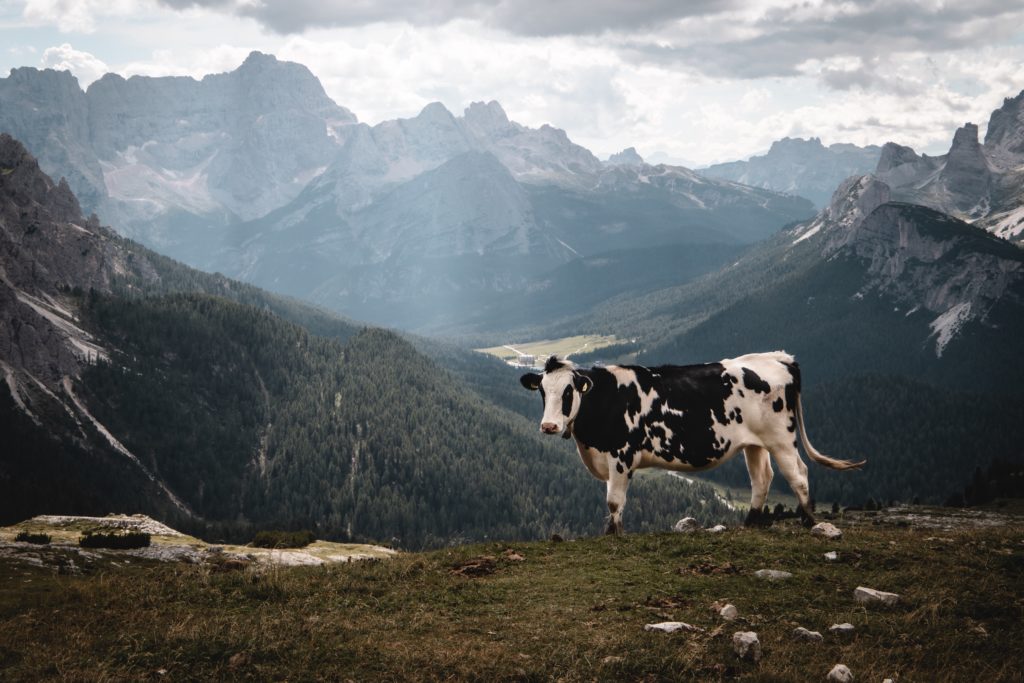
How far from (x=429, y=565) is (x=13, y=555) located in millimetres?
19414

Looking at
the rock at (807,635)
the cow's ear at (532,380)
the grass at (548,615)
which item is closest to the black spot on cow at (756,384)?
the grass at (548,615)

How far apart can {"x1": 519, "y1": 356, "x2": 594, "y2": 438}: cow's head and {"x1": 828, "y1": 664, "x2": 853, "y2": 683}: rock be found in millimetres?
13163

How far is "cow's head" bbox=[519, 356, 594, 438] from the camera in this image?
27.8 meters

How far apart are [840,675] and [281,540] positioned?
194ft

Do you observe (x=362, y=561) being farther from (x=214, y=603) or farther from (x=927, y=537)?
(x=927, y=537)

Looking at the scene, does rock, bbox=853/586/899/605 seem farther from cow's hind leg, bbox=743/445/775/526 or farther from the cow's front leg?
the cow's front leg

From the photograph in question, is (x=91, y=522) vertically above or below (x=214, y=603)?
below

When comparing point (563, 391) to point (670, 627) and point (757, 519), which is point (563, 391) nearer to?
point (757, 519)

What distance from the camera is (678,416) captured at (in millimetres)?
28547

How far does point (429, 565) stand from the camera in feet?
85.9

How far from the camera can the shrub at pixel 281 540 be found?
64.8m

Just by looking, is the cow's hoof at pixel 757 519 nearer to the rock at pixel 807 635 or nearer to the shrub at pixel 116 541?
the rock at pixel 807 635

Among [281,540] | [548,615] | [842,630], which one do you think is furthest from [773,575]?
[281,540]

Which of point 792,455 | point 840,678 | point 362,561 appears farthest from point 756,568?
point 362,561
